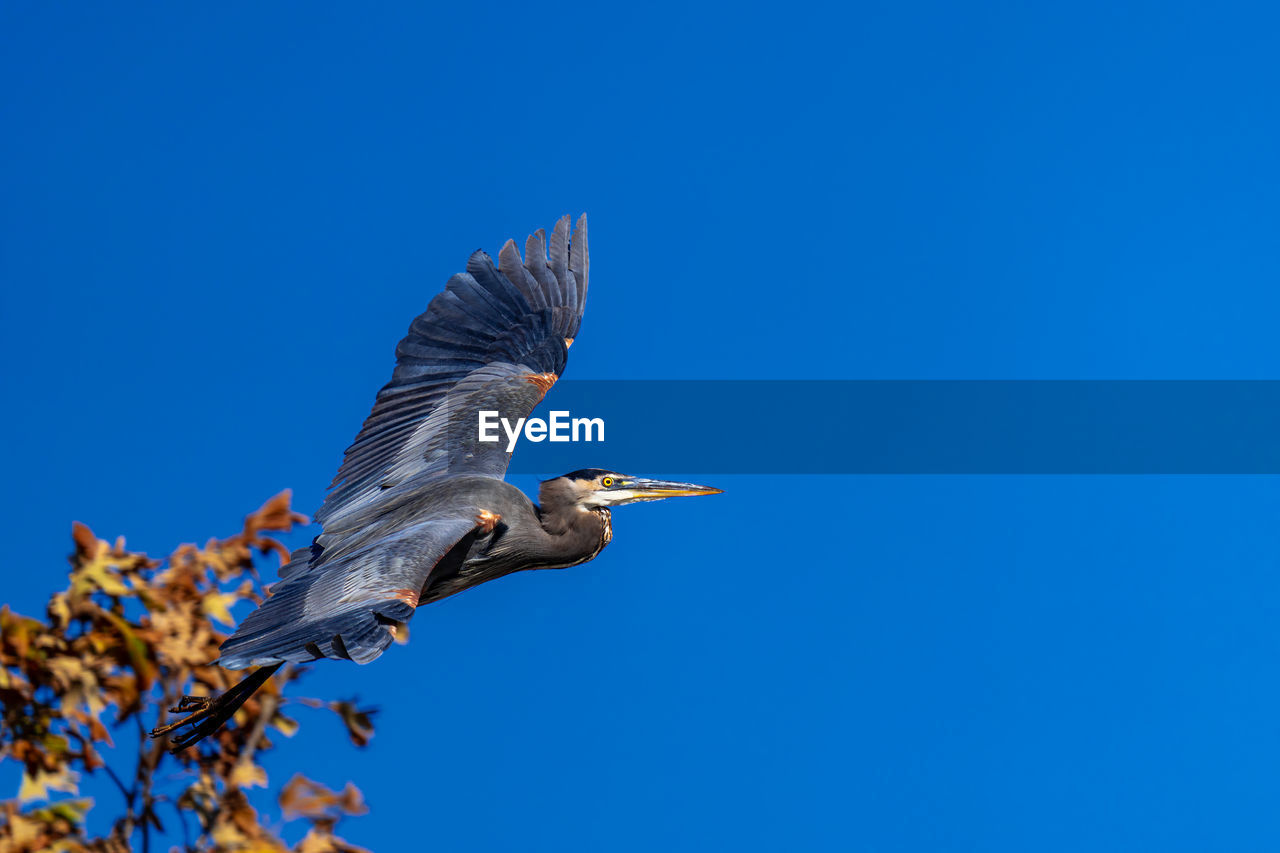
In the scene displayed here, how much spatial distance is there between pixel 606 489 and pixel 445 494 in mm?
1097

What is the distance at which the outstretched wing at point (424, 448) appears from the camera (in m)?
7.72

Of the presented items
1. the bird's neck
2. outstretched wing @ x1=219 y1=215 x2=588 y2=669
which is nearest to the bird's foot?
outstretched wing @ x1=219 y1=215 x2=588 y2=669

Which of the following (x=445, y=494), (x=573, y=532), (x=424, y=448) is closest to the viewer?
(x=445, y=494)

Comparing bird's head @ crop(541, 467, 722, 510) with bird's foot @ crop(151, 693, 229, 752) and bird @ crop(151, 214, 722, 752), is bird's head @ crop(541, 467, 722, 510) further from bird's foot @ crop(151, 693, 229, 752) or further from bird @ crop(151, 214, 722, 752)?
Result: bird's foot @ crop(151, 693, 229, 752)

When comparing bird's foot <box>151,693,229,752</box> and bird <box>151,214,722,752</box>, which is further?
bird's foot <box>151,693,229,752</box>

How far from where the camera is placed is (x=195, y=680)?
9891 mm

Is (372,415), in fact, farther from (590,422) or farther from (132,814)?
(132,814)

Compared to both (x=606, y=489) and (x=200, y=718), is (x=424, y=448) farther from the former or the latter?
(x=200, y=718)

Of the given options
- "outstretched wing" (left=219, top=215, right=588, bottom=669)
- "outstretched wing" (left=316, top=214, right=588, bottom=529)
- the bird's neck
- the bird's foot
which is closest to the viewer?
"outstretched wing" (left=219, top=215, right=588, bottom=669)

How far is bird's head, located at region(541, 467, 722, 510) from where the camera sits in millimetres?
10164

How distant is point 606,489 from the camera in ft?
33.7

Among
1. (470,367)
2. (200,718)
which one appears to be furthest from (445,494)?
(200,718)

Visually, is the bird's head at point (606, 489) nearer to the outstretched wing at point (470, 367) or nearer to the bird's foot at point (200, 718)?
the outstretched wing at point (470, 367)

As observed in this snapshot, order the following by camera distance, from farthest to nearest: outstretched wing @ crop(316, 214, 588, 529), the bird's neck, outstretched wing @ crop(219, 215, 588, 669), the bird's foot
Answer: outstretched wing @ crop(316, 214, 588, 529) → the bird's neck → the bird's foot → outstretched wing @ crop(219, 215, 588, 669)
